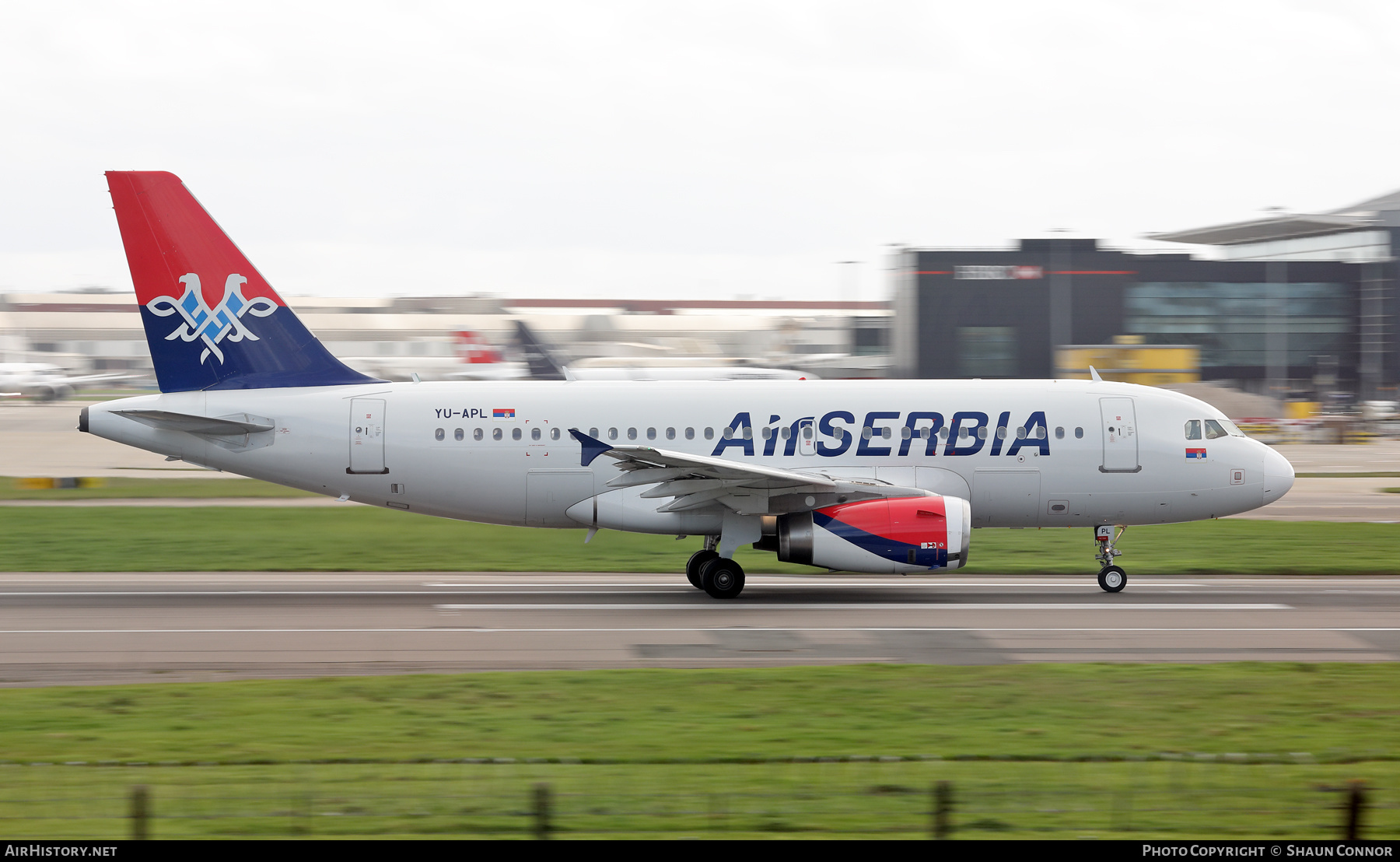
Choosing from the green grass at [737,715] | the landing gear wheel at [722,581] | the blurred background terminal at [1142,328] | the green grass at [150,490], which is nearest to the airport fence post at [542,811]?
the green grass at [737,715]

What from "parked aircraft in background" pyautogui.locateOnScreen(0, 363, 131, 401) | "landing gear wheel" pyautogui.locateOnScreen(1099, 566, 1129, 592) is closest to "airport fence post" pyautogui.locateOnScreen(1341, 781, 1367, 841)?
"landing gear wheel" pyautogui.locateOnScreen(1099, 566, 1129, 592)

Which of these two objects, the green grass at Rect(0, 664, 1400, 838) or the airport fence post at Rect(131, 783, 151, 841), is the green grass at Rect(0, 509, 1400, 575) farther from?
the airport fence post at Rect(131, 783, 151, 841)

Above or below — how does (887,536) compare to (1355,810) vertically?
below

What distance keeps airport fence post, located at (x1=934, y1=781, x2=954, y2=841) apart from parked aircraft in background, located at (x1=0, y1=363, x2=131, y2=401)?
332 feet

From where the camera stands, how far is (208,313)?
76.1ft

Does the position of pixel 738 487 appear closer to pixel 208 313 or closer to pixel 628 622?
pixel 628 622

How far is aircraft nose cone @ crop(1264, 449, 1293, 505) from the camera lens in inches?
918

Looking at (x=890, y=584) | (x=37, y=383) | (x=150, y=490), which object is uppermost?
(x=37, y=383)

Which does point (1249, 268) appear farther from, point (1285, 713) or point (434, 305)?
point (1285, 713)

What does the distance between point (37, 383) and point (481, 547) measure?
81.1 meters

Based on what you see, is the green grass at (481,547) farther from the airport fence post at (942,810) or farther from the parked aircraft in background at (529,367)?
the parked aircraft in background at (529,367)

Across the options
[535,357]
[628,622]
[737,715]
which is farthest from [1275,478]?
[535,357]

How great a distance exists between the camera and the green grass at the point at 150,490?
1553 inches

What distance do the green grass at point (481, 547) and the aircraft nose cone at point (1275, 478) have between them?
315cm
